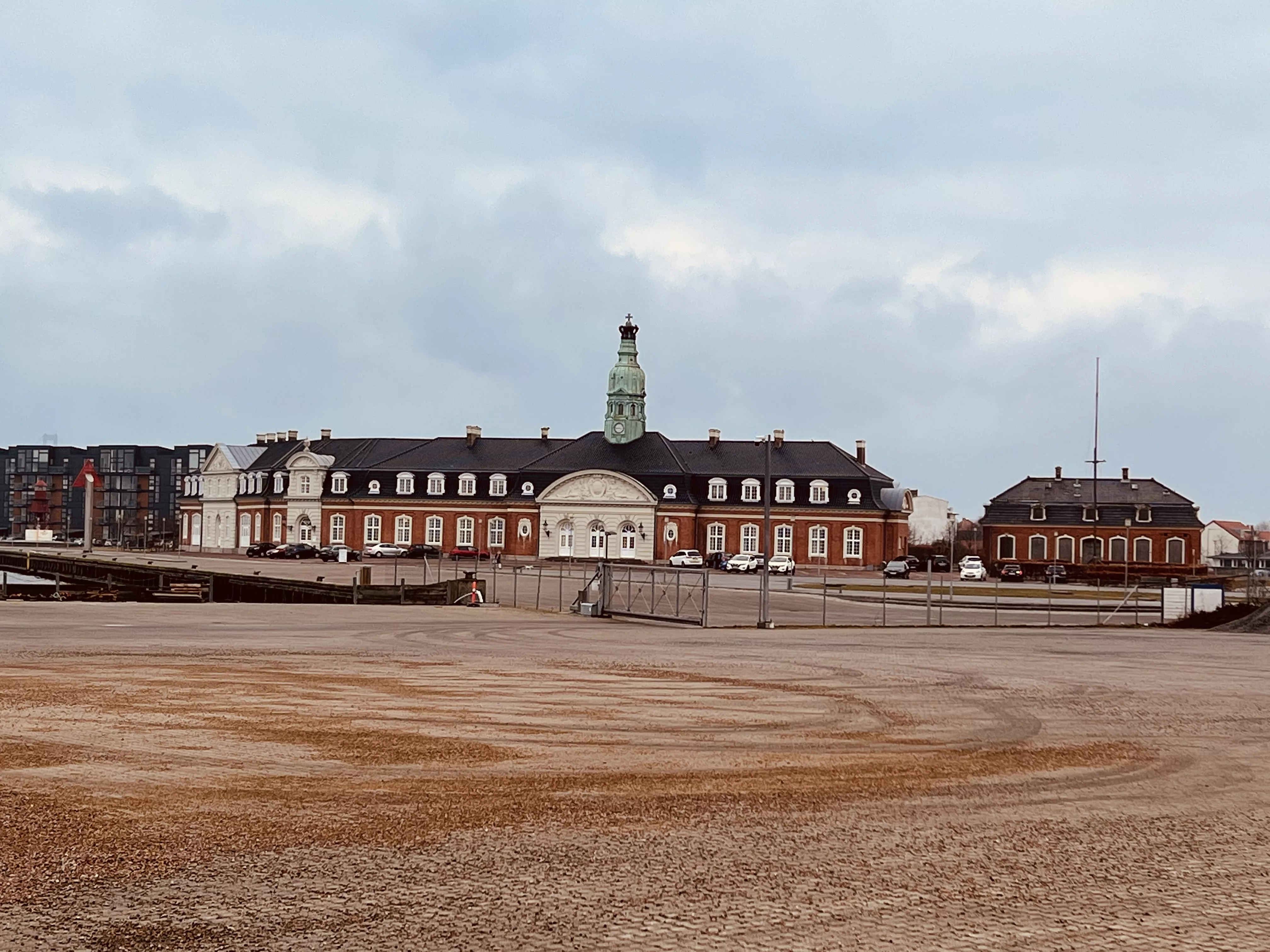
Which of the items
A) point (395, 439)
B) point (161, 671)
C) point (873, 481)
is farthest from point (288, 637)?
point (395, 439)

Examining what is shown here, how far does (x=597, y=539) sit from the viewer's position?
9744 cm

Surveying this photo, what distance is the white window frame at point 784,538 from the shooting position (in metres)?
97.0

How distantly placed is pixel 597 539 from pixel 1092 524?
37.0 metres

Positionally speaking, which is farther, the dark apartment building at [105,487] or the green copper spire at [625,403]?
the dark apartment building at [105,487]

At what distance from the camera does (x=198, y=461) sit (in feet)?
600

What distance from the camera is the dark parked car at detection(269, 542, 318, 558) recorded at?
97.1 m

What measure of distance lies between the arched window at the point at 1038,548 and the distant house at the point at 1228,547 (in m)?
37.7

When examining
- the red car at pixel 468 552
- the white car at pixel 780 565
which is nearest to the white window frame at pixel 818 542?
the white car at pixel 780 565

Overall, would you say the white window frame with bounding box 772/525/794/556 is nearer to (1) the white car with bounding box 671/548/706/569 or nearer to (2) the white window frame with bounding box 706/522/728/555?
(2) the white window frame with bounding box 706/522/728/555

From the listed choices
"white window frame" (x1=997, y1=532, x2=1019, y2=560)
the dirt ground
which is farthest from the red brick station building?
the dirt ground

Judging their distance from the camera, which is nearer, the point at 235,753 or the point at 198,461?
the point at 235,753

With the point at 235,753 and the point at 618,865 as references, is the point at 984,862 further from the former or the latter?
the point at 235,753

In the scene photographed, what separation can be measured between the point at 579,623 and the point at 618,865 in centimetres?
2962

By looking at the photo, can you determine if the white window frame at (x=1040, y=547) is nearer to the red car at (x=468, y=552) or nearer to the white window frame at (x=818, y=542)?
the white window frame at (x=818, y=542)
